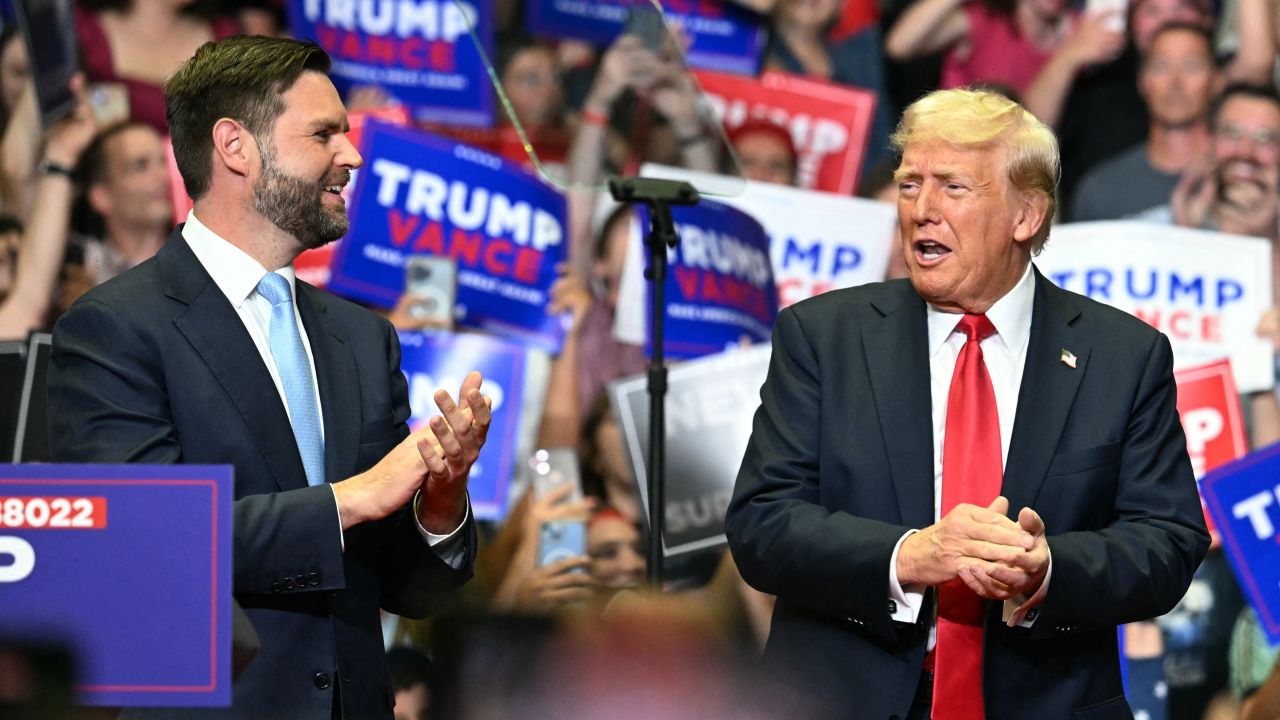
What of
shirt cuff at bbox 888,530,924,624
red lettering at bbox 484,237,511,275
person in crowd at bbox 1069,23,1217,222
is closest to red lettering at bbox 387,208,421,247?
red lettering at bbox 484,237,511,275

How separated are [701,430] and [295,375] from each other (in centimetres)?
221

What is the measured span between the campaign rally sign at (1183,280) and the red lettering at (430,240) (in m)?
1.89

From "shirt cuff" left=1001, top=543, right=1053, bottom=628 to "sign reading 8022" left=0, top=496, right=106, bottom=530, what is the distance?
1.21 metres

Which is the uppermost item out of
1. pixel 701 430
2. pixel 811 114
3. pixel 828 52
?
pixel 828 52

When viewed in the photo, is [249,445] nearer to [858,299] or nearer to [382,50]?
[858,299]

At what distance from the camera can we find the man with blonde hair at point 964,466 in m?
2.07

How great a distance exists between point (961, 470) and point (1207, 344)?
291 cm

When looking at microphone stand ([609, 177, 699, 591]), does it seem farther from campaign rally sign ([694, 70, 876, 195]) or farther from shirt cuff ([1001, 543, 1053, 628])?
campaign rally sign ([694, 70, 876, 195])

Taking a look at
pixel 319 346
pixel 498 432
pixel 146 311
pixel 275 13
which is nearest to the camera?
pixel 146 311

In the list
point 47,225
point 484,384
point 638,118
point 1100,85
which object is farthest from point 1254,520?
point 47,225

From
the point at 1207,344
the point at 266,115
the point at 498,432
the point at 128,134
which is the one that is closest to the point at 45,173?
the point at 128,134

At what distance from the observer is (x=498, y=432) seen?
4.35 meters

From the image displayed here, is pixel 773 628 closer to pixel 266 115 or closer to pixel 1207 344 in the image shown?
pixel 266 115

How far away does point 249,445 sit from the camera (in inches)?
80.4
